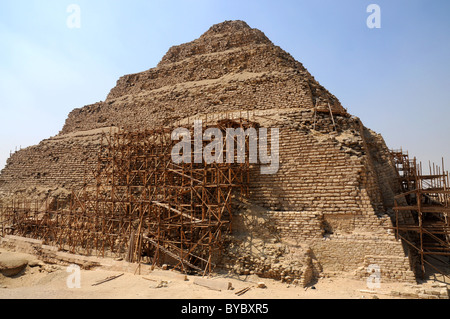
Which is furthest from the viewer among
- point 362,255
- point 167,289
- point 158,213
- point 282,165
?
point 158,213

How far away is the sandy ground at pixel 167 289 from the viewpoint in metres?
8.41

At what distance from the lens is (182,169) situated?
12.3m

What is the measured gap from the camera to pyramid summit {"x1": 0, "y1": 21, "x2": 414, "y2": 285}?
9.73 metres

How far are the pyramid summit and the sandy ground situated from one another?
45 centimetres

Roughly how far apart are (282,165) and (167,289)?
A: 5.83m

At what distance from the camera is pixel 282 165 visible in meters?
11.6

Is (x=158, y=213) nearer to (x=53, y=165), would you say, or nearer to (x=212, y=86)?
(x=212, y=86)

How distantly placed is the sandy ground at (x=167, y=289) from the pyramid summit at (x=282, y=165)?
1.48ft

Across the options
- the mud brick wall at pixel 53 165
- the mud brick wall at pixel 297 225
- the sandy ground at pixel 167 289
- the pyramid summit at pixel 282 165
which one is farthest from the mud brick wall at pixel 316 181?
the mud brick wall at pixel 53 165

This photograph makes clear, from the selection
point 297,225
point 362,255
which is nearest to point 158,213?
point 297,225

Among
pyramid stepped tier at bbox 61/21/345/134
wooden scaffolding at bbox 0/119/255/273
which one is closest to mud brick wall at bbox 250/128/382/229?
wooden scaffolding at bbox 0/119/255/273

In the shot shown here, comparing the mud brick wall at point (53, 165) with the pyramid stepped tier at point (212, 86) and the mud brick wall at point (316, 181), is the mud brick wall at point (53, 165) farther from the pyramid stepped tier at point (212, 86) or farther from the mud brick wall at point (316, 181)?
the mud brick wall at point (316, 181)

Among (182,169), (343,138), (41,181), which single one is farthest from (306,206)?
(41,181)

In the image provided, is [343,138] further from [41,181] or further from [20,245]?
[41,181]
